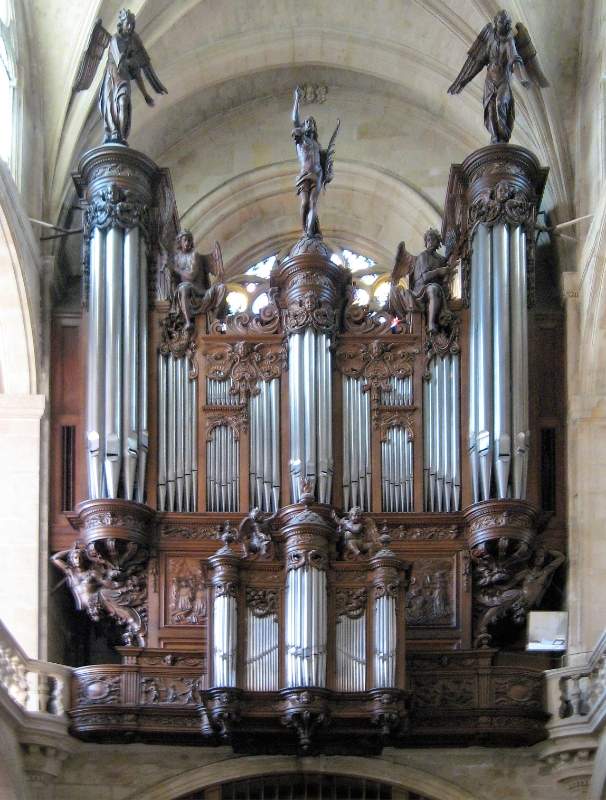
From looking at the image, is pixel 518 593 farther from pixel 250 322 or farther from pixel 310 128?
pixel 310 128

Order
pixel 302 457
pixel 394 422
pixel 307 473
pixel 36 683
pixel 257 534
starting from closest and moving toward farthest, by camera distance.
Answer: pixel 36 683 → pixel 257 534 → pixel 307 473 → pixel 302 457 → pixel 394 422

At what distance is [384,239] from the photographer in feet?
98.2

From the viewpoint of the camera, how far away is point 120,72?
85.5 ft

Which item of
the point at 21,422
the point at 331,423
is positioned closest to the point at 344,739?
the point at 331,423

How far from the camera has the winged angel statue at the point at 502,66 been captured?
85.1 ft

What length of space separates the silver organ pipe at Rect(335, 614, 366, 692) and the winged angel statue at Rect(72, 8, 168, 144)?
686 cm

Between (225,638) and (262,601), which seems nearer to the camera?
(225,638)

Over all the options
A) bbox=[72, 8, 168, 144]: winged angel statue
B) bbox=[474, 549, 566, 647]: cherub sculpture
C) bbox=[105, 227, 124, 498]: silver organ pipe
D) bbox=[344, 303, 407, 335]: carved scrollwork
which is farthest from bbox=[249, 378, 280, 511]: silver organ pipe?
bbox=[72, 8, 168, 144]: winged angel statue

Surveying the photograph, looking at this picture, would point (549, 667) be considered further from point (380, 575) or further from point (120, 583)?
point (120, 583)

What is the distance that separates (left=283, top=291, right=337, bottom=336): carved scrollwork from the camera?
25.5m

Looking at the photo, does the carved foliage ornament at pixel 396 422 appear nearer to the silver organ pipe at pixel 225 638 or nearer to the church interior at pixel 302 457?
the church interior at pixel 302 457

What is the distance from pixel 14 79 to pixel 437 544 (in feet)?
25.0

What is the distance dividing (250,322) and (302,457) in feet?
6.67

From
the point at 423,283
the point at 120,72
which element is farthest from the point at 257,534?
the point at 120,72
